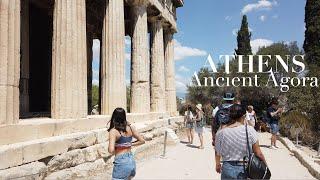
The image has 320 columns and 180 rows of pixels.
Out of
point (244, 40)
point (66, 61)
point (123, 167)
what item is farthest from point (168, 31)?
point (244, 40)

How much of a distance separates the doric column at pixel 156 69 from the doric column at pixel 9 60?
44.2 feet

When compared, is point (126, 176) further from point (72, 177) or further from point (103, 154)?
point (103, 154)

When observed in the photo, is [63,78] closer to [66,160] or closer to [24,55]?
[66,160]

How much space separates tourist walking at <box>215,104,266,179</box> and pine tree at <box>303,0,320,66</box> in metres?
31.8

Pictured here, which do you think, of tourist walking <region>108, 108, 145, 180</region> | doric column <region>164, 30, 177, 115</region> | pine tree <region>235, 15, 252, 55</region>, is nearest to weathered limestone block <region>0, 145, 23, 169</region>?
tourist walking <region>108, 108, 145, 180</region>

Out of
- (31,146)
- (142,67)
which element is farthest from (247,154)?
(142,67)

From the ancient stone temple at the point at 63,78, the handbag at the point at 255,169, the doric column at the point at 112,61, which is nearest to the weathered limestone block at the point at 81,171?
the ancient stone temple at the point at 63,78

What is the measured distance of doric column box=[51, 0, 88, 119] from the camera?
10.6 m

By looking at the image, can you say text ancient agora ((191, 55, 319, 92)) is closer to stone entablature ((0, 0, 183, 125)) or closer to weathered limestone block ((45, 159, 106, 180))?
stone entablature ((0, 0, 183, 125))

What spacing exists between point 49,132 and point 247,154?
503cm

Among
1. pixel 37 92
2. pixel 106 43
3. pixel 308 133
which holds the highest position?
pixel 106 43

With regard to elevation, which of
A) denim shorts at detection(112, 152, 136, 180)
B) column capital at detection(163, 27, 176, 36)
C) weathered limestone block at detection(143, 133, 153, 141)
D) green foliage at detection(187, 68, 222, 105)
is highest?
column capital at detection(163, 27, 176, 36)

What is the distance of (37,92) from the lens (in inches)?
812

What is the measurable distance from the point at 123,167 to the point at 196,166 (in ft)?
21.6
